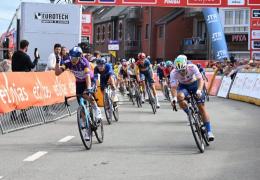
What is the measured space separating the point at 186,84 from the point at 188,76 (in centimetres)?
23

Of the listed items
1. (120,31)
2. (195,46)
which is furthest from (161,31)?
(120,31)

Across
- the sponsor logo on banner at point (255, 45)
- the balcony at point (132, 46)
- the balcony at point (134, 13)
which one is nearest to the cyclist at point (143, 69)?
the sponsor logo on banner at point (255, 45)

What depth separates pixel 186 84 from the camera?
10977mm

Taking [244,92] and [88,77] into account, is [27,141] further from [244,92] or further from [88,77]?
[244,92]

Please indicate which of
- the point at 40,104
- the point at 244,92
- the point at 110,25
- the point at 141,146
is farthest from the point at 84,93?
the point at 110,25

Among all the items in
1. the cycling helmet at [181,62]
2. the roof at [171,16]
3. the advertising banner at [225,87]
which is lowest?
the advertising banner at [225,87]

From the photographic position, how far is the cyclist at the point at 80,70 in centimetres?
1067

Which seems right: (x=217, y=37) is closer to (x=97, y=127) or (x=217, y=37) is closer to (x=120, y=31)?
(x=97, y=127)

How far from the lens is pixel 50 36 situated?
A: 22.2 metres

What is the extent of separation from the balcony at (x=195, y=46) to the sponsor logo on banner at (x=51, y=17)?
40406 millimetres

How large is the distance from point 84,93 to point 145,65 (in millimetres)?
Answer: 8887

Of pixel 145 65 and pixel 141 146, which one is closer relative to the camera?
A: pixel 141 146

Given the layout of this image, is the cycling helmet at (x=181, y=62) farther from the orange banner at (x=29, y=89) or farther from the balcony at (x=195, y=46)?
the balcony at (x=195, y=46)

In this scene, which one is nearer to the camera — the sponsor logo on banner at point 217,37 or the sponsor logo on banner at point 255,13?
the sponsor logo on banner at point 255,13
